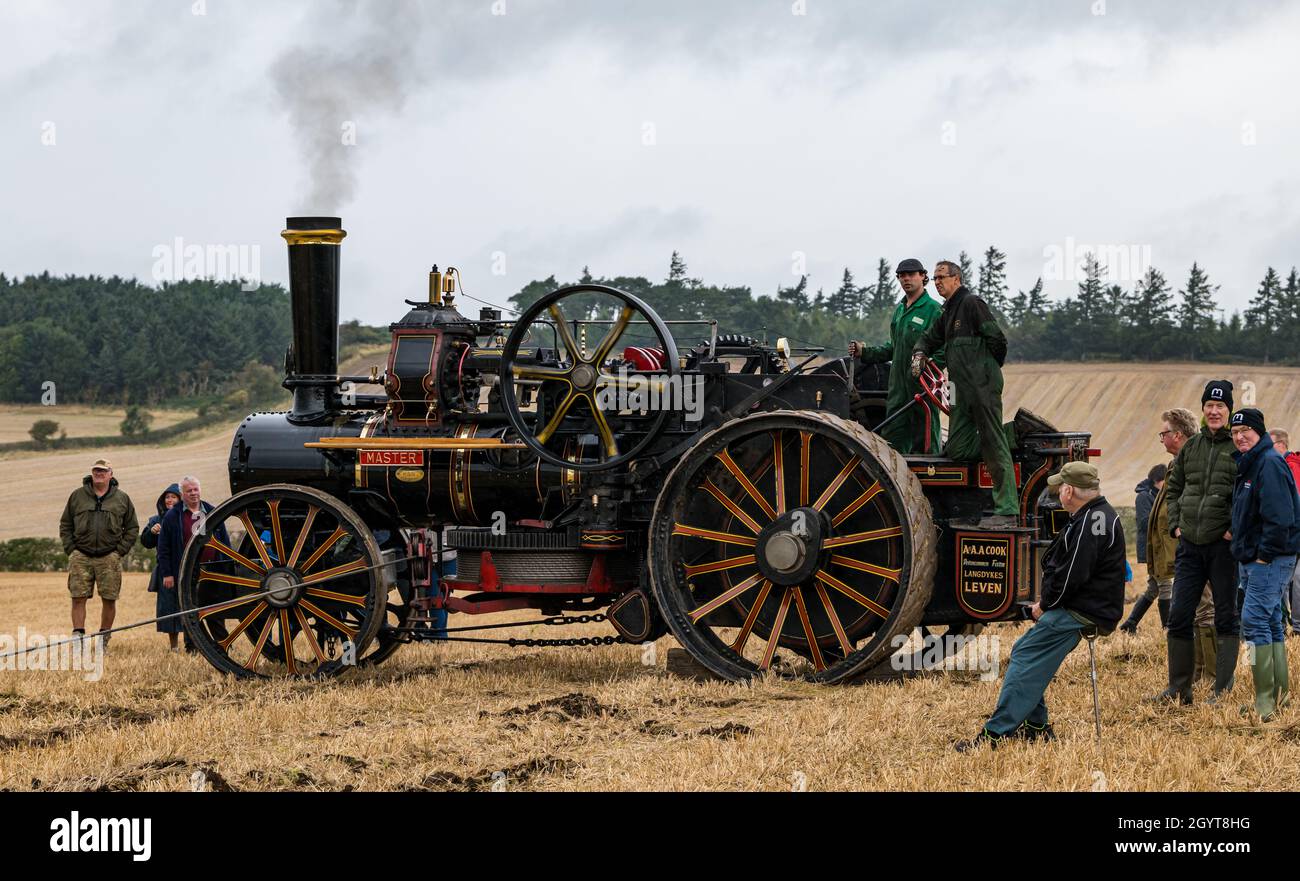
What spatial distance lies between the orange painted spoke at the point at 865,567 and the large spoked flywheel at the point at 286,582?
9.96 feet

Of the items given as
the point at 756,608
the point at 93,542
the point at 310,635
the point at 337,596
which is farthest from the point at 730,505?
the point at 93,542

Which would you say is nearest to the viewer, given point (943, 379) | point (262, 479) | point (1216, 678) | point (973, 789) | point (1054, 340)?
point (973, 789)

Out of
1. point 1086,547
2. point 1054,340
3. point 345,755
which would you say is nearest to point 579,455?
point 345,755

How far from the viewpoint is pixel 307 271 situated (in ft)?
33.7

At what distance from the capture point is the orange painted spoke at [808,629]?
893cm

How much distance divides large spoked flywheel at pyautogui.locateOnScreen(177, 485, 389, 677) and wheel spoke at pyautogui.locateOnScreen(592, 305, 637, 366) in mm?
1962

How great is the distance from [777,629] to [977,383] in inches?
73.6

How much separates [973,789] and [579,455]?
416 centimetres

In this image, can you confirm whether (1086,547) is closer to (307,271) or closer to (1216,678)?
(1216,678)

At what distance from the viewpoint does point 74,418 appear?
2603 inches

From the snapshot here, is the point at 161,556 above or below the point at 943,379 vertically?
below

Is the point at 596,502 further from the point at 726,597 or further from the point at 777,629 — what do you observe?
the point at 777,629

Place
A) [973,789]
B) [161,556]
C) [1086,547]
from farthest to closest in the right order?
[161,556] < [1086,547] < [973,789]

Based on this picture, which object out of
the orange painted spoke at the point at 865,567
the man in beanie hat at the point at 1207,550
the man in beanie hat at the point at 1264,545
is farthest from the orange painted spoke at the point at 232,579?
the man in beanie hat at the point at 1264,545
